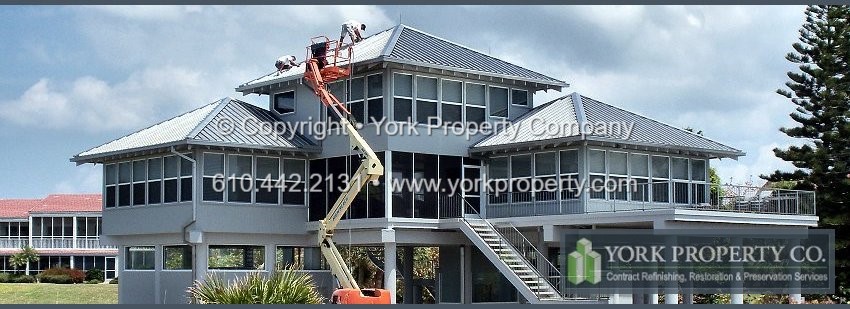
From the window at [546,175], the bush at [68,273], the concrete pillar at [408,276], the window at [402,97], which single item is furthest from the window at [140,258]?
the bush at [68,273]

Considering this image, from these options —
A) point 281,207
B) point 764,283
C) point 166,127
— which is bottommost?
point 764,283

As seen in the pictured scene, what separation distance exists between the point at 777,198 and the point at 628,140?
399 cm

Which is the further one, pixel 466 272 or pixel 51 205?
pixel 51 205

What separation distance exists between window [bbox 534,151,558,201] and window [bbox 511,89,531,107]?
2598mm

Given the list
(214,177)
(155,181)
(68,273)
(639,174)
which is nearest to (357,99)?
(214,177)

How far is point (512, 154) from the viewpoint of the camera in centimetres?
3150

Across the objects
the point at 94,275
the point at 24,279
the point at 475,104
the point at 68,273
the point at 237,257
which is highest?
the point at 475,104

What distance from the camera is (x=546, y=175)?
101 feet

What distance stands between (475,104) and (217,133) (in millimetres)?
6600

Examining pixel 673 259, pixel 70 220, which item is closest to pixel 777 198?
pixel 673 259

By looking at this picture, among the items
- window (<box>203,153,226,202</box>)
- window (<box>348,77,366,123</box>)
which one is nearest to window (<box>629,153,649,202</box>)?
window (<box>348,77,366,123</box>)

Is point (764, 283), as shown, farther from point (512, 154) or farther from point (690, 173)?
point (512, 154)

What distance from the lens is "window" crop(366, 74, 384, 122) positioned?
30547mm

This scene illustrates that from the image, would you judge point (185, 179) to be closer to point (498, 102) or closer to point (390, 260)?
point (390, 260)
